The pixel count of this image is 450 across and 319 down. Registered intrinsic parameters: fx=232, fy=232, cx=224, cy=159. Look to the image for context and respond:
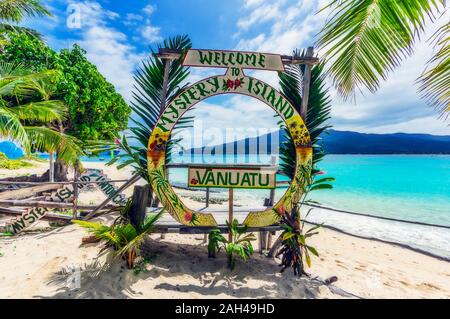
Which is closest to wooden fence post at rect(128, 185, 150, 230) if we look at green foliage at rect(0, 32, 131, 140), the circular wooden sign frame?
the circular wooden sign frame

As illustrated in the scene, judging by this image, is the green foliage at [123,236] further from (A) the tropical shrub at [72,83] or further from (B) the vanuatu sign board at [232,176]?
(A) the tropical shrub at [72,83]

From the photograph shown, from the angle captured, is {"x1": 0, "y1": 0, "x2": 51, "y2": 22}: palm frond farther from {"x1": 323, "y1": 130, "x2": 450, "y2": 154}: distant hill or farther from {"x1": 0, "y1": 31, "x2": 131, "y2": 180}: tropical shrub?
{"x1": 323, "y1": 130, "x2": 450, "y2": 154}: distant hill

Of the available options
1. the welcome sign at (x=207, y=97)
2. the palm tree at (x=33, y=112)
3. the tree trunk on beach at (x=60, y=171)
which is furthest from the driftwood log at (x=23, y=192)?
the welcome sign at (x=207, y=97)

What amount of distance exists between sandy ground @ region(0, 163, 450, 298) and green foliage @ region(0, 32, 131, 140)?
18.6 feet

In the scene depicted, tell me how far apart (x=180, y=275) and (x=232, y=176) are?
1.90 metres

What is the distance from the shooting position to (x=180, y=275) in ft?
12.7

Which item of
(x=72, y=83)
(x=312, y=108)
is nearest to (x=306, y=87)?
(x=312, y=108)

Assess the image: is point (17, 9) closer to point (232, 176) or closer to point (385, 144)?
point (232, 176)

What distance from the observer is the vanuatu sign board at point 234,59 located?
4.27m

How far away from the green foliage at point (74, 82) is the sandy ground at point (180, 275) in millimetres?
5664

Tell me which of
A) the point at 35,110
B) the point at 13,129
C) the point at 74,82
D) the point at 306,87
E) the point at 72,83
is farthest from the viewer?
the point at 74,82
